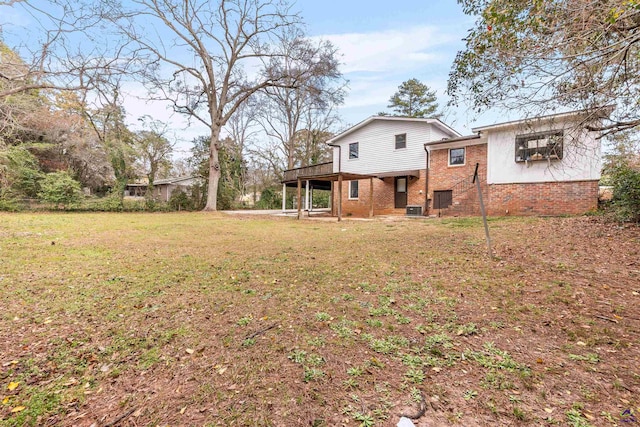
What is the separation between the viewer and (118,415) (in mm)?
1756

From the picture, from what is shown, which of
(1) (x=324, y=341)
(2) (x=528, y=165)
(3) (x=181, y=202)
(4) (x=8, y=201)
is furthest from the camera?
(3) (x=181, y=202)

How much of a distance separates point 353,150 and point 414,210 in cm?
624

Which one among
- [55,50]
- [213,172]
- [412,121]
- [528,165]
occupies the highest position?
[412,121]

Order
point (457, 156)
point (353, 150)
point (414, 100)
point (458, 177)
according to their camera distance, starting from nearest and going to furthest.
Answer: point (458, 177), point (457, 156), point (353, 150), point (414, 100)

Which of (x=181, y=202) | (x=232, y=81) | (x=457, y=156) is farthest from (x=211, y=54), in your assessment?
(x=457, y=156)

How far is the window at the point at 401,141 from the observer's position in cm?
1609

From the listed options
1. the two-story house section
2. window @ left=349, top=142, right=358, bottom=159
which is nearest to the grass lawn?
the two-story house section

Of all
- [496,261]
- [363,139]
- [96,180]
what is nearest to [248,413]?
[496,261]

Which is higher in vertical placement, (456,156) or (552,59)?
(456,156)

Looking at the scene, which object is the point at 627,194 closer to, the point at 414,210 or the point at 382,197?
the point at 414,210

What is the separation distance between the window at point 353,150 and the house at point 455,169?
0.06m

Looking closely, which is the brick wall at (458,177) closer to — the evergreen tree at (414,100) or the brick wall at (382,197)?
the brick wall at (382,197)

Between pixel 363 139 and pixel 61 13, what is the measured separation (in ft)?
47.8

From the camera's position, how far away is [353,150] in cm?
1855
